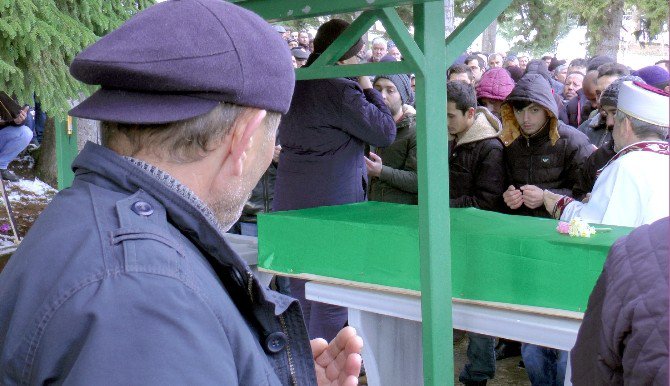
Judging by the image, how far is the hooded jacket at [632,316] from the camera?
119cm

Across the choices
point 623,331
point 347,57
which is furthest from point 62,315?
point 347,57

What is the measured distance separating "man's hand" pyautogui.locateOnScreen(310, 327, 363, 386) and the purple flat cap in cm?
53

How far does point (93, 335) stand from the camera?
833 mm

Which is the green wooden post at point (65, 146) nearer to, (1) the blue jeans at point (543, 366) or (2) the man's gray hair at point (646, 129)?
(1) the blue jeans at point (543, 366)

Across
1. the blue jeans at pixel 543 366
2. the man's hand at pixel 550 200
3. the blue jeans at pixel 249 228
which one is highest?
the man's hand at pixel 550 200

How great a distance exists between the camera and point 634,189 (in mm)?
2664

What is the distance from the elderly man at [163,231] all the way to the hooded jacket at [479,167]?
2.97 m

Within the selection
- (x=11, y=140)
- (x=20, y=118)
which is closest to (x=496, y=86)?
(x=20, y=118)

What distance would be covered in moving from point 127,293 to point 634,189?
2.22m

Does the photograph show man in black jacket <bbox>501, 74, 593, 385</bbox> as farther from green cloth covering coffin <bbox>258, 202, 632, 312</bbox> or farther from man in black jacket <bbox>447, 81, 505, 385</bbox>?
green cloth covering coffin <bbox>258, 202, 632, 312</bbox>

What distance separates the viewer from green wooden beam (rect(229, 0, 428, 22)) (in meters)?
2.71

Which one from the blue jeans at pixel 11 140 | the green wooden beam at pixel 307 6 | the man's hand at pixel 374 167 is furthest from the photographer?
the blue jeans at pixel 11 140

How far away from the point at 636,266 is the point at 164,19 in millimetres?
852

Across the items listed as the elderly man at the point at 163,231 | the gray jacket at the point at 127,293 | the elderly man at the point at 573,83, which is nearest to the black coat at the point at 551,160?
the elderly man at the point at 163,231
